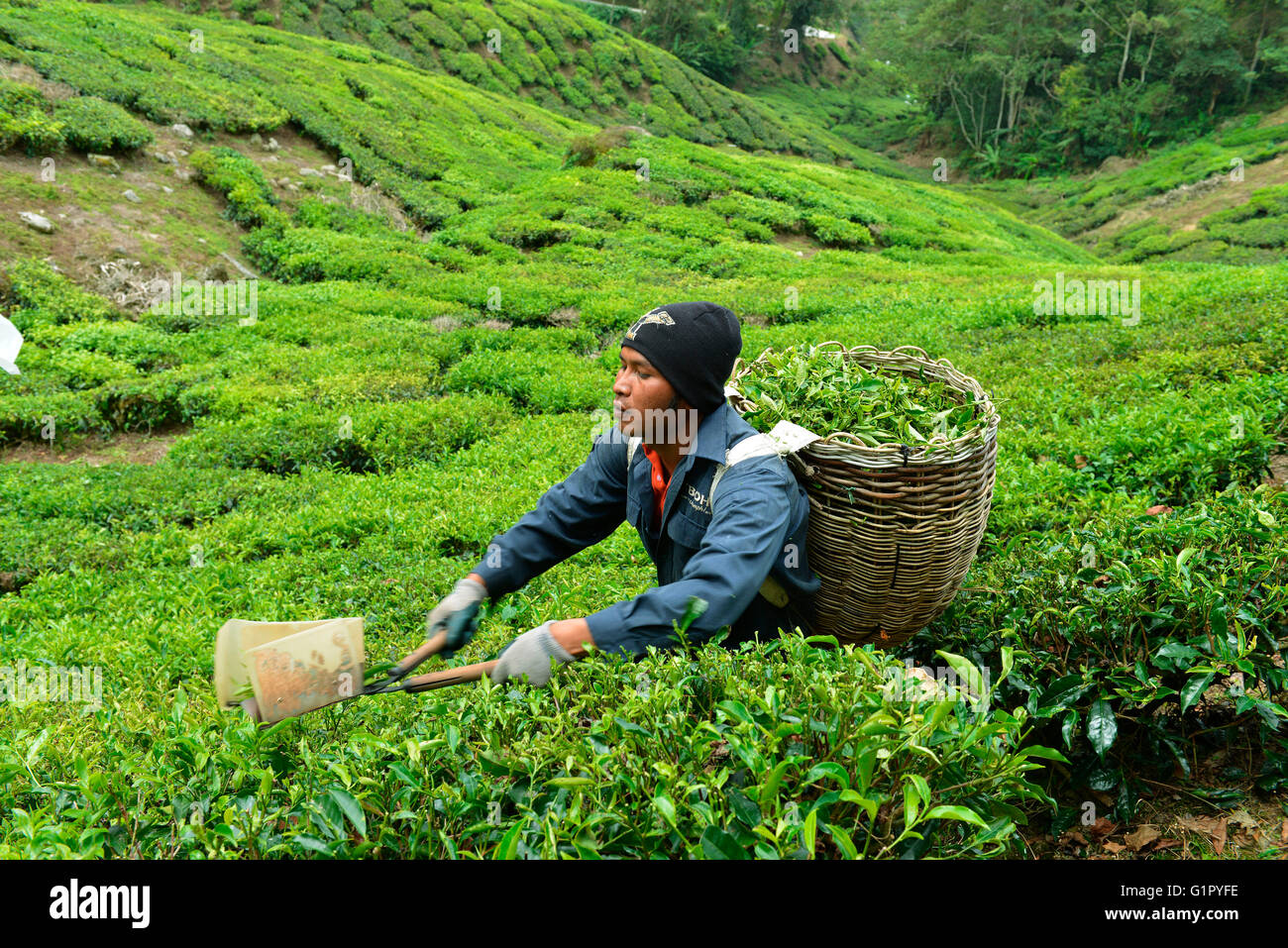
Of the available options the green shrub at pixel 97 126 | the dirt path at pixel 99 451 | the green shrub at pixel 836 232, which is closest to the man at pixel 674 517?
the dirt path at pixel 99 451

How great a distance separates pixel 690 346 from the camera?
3.04 metres

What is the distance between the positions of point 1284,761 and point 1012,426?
467 cm

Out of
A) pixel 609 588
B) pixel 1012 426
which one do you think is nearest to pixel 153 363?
pixel 609 588

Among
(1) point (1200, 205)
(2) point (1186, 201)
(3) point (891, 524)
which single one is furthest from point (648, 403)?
(2) point (1186, 201)

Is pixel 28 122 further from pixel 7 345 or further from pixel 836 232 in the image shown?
pixel 836 232

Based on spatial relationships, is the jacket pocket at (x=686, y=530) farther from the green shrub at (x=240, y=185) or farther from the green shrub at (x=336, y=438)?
the green shrub at (x=240, y=185)

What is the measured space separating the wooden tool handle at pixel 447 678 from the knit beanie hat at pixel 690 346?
1151 millimetres

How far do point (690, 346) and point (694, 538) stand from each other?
2.24ft

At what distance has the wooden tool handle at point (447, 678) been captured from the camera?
2.59m

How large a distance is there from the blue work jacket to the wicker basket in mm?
88

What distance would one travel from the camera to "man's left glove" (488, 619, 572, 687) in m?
2.57

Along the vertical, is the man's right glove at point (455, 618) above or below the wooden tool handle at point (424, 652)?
above

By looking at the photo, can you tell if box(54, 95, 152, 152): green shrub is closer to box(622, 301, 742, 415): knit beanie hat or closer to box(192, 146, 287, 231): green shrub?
box(192, 146, 287, 231): green shrub

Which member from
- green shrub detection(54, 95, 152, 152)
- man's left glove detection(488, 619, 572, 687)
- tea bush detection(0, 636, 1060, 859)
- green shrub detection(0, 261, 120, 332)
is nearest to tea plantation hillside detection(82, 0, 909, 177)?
green shrub detection(54, 95, 152, 152)
